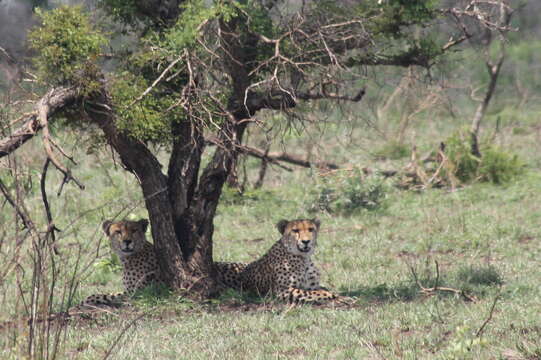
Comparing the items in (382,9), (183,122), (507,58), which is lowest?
(183,122)

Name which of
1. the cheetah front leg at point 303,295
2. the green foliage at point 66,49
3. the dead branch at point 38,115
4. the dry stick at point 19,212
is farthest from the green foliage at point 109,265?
the dry stick at point 19,212

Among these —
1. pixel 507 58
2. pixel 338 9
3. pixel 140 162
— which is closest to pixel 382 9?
pixel 338 9

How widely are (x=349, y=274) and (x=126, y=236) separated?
234cm

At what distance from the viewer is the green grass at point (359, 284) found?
584 centimetres

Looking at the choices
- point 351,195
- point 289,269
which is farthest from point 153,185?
point 351,195

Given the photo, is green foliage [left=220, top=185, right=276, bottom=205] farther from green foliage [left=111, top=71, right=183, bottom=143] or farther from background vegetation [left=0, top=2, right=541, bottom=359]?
green foliage [left=111, top=71, right=183, bottom=143]

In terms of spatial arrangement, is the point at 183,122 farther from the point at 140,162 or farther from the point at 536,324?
the point at 536,324

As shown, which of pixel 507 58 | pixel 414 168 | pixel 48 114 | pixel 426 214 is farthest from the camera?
pixel 507 58

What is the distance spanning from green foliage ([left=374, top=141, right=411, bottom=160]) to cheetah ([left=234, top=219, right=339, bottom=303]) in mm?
7898

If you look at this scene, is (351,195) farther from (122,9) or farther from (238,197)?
(122,9)

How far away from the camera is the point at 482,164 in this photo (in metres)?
13.6

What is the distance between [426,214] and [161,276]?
4812mm

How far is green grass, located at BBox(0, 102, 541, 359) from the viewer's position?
19.1 feet

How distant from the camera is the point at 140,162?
24.3ft
